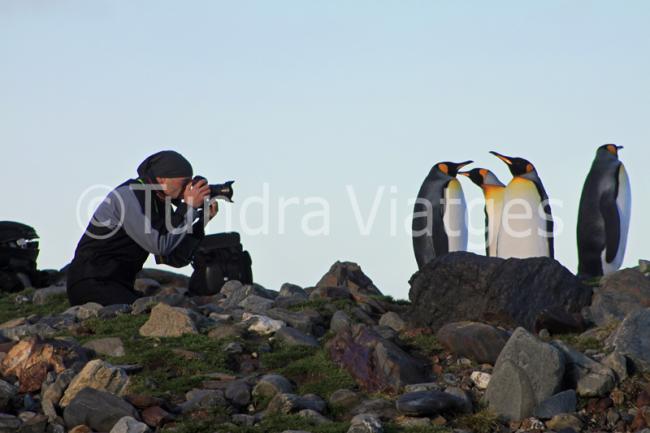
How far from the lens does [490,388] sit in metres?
7.00

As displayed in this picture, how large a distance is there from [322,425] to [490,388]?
3.54 ft

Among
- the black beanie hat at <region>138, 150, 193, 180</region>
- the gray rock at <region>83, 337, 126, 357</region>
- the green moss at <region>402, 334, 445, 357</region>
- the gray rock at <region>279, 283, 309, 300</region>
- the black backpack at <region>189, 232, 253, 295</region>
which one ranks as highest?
the black beanie hat at <region>138, 150, 193, 180</region>

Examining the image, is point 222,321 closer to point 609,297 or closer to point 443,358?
point 443,358

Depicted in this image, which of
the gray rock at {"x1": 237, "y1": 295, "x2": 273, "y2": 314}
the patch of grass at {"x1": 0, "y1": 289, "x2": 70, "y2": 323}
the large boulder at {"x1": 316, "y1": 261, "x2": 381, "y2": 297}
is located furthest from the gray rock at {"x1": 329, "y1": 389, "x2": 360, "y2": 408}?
the large boulder at {"x1": 316, "y1": 261, "x2": 381, "y2": 297}

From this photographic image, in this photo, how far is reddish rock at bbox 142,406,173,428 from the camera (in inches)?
261

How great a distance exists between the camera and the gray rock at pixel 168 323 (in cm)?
833

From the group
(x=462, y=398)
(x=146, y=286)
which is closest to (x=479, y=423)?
(x=462, y=398)

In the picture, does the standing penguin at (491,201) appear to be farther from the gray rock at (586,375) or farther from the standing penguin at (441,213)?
the gray rock at (586,375)

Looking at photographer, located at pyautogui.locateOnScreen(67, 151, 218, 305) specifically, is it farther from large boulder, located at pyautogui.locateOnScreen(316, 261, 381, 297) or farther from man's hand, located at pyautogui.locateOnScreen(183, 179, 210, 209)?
large boulder, located at pyautogui.locateOnScreen(316, 261, 381, 297)

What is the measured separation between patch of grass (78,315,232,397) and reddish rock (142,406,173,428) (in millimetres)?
355

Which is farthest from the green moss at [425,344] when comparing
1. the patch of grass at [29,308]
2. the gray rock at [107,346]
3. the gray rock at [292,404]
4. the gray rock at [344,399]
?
the patch of grass at [29,308]

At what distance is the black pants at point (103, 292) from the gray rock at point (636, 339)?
402 cm

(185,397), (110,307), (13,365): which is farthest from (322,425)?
(110,307)

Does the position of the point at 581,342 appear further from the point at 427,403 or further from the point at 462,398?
the point at 427,403
